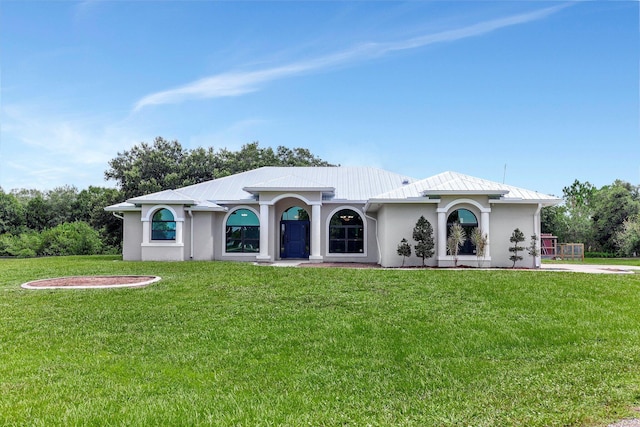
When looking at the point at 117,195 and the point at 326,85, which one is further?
the point at 117,195

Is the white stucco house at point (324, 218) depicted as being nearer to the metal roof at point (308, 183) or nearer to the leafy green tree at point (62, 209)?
the metal roof at point (308, 183)

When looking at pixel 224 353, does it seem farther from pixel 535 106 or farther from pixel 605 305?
pixel 535 106

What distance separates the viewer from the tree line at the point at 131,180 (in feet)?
104

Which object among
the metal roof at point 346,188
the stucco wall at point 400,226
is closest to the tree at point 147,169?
the metal roof at point 346,188

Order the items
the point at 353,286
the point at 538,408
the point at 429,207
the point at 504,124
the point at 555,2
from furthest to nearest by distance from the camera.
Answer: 1. the point at 504,124
2. the point at 429,207
3. the point at 555,2
4. the point at 353,286
5. the point at 538,408

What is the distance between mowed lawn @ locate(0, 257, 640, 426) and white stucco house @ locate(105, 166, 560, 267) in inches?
239

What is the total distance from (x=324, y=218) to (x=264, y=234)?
→ 121 inches

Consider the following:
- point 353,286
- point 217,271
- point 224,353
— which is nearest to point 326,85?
point 217,271

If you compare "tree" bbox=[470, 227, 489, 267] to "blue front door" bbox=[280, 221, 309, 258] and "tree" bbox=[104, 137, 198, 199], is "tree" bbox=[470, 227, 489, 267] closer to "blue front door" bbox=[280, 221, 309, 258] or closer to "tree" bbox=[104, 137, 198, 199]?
"blue front door" bbox=[280, 221, 309, 258]

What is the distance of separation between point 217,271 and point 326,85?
10295mm

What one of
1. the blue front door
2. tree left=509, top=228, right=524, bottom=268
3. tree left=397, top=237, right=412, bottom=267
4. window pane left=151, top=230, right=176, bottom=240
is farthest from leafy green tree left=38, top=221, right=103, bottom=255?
tree left=509, top=228, right=524, bottom=268

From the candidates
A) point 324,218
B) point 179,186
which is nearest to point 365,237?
point 324,218

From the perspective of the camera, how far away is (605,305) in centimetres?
892

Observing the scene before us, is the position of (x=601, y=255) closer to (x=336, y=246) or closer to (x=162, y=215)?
(x=336, y=246)
